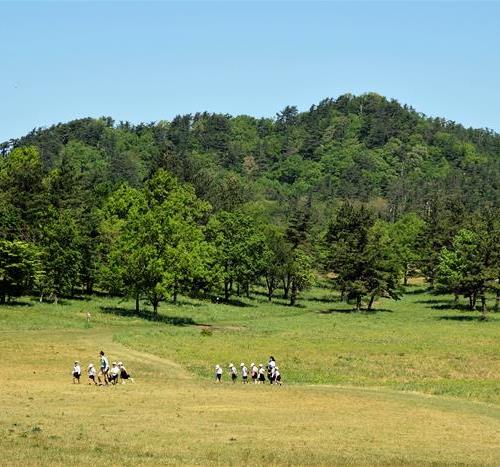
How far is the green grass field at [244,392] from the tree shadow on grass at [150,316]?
1.29 feet

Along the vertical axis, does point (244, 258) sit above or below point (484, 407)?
above

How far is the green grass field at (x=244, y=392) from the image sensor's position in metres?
31.9

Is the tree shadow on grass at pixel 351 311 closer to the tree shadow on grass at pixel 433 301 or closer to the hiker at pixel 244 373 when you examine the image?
the tree shadow on grass at pixel 433 301

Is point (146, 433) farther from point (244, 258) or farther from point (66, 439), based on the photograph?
point (244, 258)

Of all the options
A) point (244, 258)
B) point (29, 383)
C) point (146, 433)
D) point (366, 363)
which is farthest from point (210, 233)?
point (146, 433)

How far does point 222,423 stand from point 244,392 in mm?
12019

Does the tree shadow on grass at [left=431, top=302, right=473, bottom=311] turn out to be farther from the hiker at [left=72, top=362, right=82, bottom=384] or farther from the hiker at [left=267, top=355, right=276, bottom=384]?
the hiker at [left=72, top=362, right=82, bottom=384]

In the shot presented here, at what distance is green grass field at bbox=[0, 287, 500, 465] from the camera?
3186 cm

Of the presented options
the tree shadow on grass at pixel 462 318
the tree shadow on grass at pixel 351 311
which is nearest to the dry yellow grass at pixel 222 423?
the tree shadow on grass at pixel 462 318

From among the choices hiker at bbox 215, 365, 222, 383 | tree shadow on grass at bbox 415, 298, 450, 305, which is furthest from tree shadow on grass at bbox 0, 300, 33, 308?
tree shadow on grass at bbox 415, 298, 450, 305

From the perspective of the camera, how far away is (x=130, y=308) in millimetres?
101250

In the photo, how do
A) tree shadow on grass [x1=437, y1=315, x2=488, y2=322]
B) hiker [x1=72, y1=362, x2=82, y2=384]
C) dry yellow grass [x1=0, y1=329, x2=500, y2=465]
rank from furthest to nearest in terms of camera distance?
1. tree shadow on grass [x1=437, y1=315, x2=488, y2=322]
2. hiker [x1=72, y1=362, x2=82, y2=384]
3. dry yellow grass [x1=0, y1=329, x2=500, y2=465]

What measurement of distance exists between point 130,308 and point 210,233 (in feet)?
88.2

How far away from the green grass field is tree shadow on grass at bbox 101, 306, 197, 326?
0.39 meters
